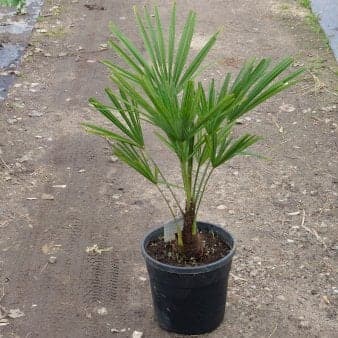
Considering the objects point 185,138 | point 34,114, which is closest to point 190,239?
point 185,138

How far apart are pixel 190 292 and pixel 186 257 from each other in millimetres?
150

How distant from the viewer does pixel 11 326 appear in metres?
3.29

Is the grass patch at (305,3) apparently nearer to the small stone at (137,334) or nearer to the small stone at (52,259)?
the small stone at (52,259)

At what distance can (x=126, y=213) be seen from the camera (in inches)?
165

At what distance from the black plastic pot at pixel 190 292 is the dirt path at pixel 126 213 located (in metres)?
0.11

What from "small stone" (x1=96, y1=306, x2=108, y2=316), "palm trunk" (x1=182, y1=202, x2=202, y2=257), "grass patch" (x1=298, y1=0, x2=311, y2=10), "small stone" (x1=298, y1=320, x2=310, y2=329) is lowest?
"small stone" (x1=96, y1=306, x2=108, y2=316)

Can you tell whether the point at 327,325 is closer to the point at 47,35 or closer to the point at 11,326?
the point at 11,326

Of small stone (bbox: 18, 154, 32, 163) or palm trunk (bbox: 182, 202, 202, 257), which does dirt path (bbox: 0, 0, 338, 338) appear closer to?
small stone (bbox: 18, 154, 32, 163)

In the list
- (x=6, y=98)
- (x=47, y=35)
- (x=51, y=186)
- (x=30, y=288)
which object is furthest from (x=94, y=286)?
(x=47, y=35)

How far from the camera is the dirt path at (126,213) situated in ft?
11.0

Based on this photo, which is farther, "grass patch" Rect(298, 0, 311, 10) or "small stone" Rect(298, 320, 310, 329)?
"grass patch" Rect(298, 0, 311, 10)

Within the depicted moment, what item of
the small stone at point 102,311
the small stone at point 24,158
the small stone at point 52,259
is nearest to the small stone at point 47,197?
the small stone at point 24,158

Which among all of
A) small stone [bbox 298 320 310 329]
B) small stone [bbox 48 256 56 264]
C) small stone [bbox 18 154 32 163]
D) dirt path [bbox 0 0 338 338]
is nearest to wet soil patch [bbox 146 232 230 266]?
dirt path [bbox 0 0 338 338]

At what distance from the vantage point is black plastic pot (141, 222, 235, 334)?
2949 mm
